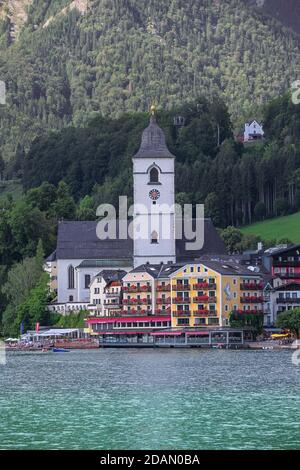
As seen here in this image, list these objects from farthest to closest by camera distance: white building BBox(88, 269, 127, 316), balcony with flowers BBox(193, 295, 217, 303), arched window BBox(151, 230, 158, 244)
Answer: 1. arched window BBox(151, 230, 158, 244)
2. white building BBox(88, 269, 127, 316)
3. balcony with flowers BBox(193, 295, 217, 303)

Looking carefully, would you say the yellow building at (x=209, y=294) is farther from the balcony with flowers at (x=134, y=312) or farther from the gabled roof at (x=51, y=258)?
the gabled roof at (x=51, y=258)

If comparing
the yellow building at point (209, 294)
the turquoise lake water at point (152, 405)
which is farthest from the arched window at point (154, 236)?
the turquoise lake water at point (152, 405)

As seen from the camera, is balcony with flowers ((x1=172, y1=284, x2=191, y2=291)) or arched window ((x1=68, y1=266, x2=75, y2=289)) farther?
arched window ((x1=68, y1=266, x2=75, y2=289))

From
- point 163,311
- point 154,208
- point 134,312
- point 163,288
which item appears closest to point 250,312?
point 163,311

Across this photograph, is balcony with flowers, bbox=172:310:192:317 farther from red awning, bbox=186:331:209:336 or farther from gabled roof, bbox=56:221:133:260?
gabled roof, bbox=56:221:133:260

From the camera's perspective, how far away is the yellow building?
131250mm

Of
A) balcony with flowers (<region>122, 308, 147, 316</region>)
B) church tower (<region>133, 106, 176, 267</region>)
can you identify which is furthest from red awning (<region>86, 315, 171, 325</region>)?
church tower (<region>133, 106, 176, 267</region>)

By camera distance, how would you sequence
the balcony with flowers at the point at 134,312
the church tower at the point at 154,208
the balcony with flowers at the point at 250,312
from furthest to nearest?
the church tower at the point at 154,208
the balcony with flowers at the point at 134,312
the balcony with flowers at the point at 250,312

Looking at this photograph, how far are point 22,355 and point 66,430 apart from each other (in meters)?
61.9

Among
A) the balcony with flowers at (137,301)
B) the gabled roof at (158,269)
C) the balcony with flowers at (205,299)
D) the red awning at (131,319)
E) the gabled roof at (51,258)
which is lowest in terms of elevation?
the red awning at (131,319)

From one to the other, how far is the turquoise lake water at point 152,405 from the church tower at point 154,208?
42.8 metres

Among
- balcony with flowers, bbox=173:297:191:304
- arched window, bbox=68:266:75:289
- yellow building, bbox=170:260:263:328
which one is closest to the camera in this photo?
yellow building, bbox=170:260:263:328

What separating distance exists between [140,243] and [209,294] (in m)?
14.3

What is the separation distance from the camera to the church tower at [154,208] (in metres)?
144
